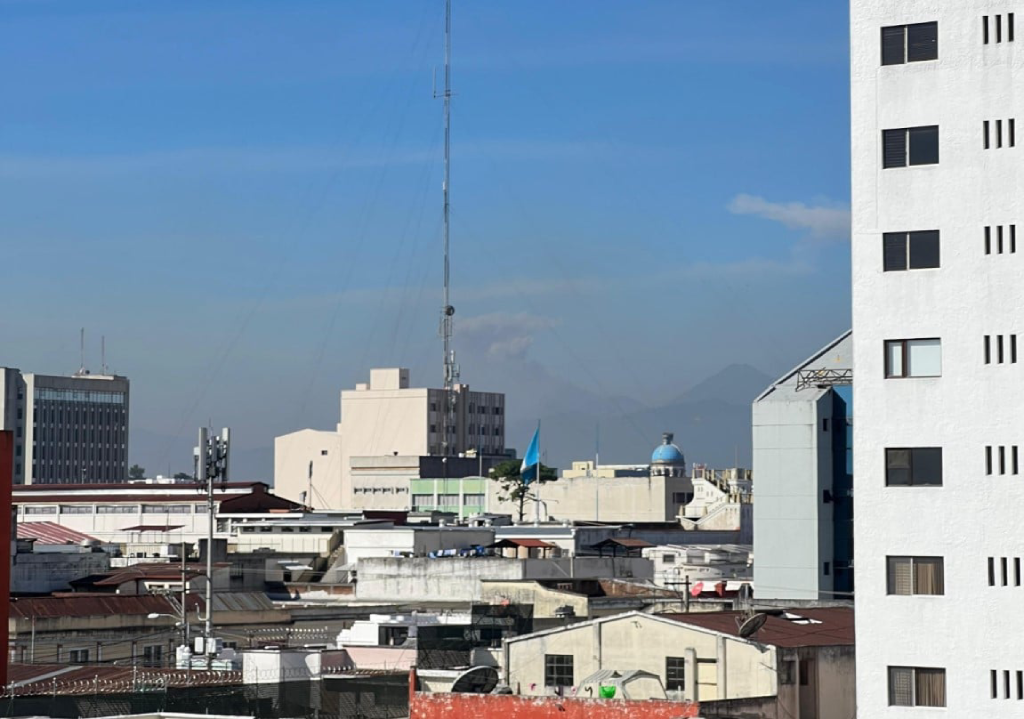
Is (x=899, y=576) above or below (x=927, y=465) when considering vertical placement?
below

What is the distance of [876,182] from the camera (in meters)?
53.8

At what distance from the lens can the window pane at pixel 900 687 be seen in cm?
5278

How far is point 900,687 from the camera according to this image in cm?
5294

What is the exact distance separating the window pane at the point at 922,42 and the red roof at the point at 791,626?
21.0 m

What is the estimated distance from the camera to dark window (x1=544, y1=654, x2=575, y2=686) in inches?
2672

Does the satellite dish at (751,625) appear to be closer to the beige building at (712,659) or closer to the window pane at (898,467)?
the beige building at (712,659)

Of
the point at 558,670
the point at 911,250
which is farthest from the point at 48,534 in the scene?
the point at 911,250

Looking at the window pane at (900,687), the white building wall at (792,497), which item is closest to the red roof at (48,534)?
the white building wall at (792,497)

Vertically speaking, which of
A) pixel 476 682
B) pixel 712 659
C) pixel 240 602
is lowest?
pixel 476 682

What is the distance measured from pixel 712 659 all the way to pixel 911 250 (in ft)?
58.4

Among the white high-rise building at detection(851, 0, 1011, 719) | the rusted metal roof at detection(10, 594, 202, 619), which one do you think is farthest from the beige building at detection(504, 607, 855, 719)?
the rusted metal roof at detection(10, 594, 202, 619)

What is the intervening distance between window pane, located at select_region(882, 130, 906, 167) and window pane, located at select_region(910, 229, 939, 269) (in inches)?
84.5

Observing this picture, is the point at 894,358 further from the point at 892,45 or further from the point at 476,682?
the point at 476,682

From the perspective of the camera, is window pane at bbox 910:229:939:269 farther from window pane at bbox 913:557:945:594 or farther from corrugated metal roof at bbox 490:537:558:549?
corrugated metal roof at bbox 490:537:558:549
